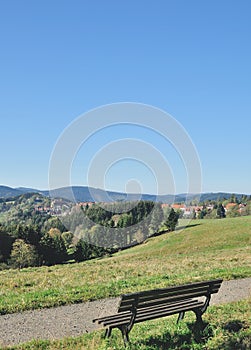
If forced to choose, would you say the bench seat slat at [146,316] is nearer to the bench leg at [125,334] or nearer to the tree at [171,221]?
the bench leg at [125,334]

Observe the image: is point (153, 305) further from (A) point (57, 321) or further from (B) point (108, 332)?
(A) point (57, 321)

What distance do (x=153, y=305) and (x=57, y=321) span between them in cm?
259

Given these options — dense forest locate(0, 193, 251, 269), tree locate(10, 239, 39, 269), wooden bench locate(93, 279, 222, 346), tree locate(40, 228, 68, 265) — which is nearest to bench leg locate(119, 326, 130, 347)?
wooden bench locate(93, 279, 222, 346)

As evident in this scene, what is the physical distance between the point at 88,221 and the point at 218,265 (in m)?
56.8

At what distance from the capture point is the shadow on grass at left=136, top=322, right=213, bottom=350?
21.0 feet

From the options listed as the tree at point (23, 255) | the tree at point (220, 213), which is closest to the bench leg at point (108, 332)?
the tree at point (23, 255)

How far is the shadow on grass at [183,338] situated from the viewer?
6.39 m

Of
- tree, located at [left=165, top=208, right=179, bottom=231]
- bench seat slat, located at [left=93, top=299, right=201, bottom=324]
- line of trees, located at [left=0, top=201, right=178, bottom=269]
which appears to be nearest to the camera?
bench seat slat, located at [left=93, top=299, right=201, bottom=324]

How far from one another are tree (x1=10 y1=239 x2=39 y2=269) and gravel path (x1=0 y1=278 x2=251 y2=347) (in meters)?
55.6

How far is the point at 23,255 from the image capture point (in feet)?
210

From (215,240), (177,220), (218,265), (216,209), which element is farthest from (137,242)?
(216,209)

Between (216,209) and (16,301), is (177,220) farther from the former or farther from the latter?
(216,209)

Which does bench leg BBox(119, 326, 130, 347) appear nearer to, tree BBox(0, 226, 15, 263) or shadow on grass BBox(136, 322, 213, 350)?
shadow on grass BBox(136, 322, 213, 350)

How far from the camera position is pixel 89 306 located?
32.2 ft
